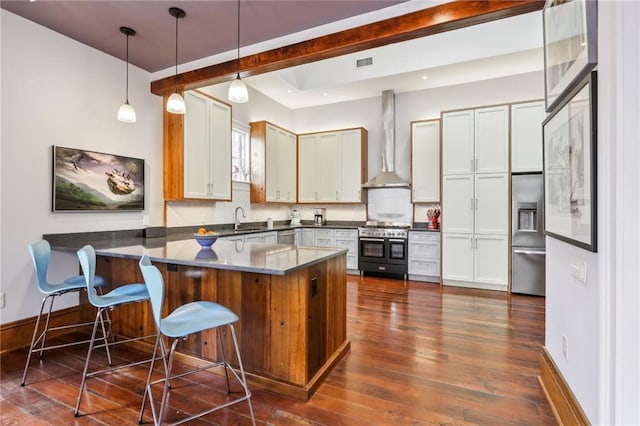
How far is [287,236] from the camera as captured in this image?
5785 millimetres

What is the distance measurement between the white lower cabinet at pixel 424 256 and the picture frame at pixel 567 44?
11.1 ft

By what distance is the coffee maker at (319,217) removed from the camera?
651 centimetres

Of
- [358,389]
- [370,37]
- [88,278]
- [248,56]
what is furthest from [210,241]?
[370,37]

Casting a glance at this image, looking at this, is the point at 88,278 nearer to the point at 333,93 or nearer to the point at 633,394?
the point at 633,394

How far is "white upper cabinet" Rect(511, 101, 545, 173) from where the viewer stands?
4.38 m

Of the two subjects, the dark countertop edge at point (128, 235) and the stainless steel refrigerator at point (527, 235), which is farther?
the stainless steel refrigerator at point (527, 235)

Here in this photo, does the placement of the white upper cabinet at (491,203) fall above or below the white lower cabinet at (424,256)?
above

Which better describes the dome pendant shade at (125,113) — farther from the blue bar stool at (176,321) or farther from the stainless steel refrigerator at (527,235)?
the stainless steel refrigerator at (527,235)

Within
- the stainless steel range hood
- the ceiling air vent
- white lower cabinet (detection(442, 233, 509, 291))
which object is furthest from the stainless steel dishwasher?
the ceiling air vent

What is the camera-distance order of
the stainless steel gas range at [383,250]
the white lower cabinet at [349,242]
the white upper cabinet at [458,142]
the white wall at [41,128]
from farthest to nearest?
1. the white lower cabinet at [349,242]
2. the stainless steel gas range at [383,250]
3. the white upper cabinet at [458,142]
4. the white wall at [41,128]

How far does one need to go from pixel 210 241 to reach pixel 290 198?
377 cm

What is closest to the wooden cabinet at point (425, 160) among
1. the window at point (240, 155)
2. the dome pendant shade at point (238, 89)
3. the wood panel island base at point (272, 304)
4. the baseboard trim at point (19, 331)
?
the window at point (240, 155)

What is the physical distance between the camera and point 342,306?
266cm

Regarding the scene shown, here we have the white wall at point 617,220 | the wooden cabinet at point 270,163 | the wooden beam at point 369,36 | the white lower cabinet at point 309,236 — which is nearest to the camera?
the white wall at point 617,220
